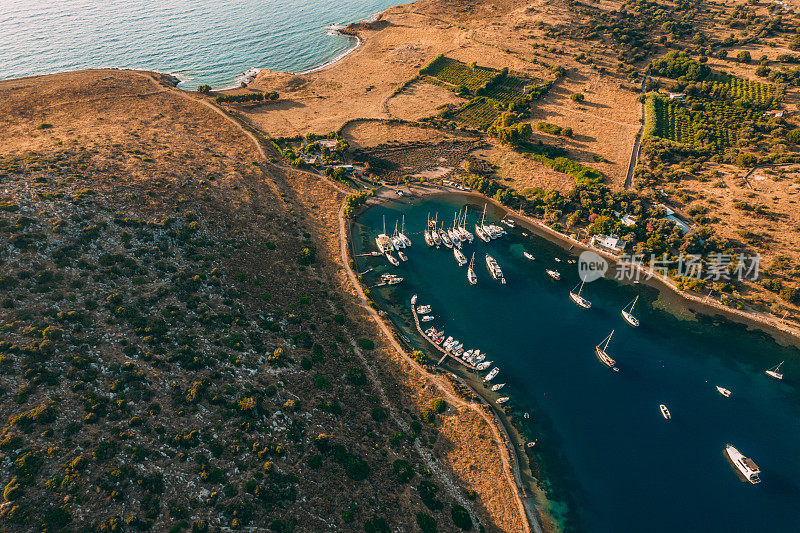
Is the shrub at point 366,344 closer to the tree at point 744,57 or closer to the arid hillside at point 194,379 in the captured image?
the arid hillside at point 194,379

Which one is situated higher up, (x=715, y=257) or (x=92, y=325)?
(x=92, y=325)

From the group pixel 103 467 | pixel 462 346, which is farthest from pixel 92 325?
pixel 462 346

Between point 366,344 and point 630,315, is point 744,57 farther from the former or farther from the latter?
point 366,344

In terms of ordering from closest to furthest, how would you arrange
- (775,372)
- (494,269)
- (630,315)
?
(775,372) → (630,315) → (494,269)

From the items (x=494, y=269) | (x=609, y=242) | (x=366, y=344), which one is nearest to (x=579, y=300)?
(x=609, y=242)

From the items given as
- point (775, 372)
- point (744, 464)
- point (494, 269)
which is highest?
point (494, 269)

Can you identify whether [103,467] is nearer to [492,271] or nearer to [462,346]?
[462,346]
